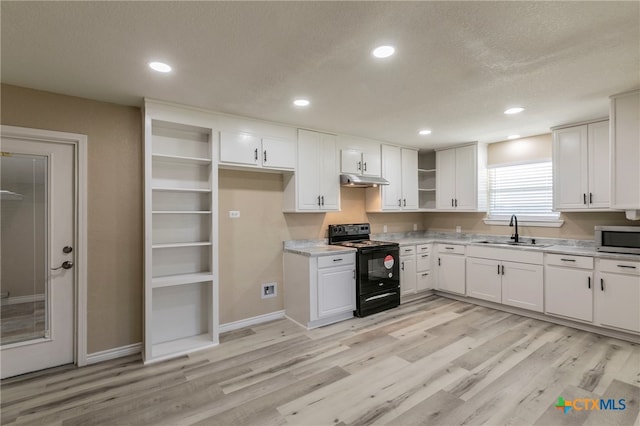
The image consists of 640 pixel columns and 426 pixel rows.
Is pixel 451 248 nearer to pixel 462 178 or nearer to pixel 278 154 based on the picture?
pixel 462 178

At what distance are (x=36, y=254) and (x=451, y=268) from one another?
505 centimetres

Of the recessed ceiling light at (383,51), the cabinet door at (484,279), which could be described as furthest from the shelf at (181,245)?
the cabinet door at (484,279)

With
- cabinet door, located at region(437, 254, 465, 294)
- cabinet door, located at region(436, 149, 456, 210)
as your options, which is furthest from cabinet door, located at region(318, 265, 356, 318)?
cabinet door, located at region(436, 149, 456, 210)

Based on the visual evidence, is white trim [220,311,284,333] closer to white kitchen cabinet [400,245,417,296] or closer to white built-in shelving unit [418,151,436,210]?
white kitchen cabinet [400,245,417,296]

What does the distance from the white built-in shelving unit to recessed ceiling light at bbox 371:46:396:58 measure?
363 cm

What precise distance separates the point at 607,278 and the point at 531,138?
7.14 ft

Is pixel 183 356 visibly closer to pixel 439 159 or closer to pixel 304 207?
pixel 304 207

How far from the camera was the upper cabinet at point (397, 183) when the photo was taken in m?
4.79

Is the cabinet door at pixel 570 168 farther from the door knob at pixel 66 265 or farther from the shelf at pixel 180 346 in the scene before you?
the door knob at pixel 66 265

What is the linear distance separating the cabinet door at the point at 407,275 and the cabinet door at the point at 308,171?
64.1 inches

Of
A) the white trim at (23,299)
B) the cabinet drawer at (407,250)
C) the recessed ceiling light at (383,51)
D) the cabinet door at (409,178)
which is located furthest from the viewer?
the cabinet door at (409,178)

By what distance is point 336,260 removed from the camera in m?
3.81

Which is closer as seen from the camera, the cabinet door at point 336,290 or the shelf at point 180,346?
the shelf at point 180,346

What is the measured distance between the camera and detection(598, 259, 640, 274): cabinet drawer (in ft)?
10.1
